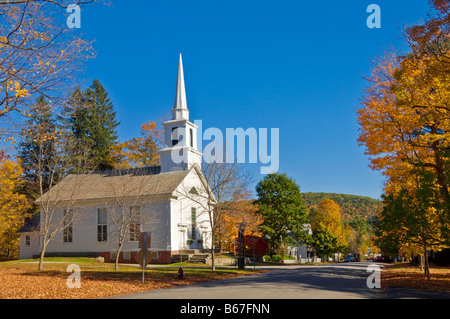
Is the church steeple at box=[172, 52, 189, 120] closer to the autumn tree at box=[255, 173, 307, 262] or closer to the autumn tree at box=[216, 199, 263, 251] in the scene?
the autumn tree at box=[216, 199, 263, 251]

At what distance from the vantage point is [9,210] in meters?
43.2

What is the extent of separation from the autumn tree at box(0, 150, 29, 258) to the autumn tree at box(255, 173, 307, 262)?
26644 millimetres

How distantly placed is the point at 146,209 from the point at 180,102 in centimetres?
1229

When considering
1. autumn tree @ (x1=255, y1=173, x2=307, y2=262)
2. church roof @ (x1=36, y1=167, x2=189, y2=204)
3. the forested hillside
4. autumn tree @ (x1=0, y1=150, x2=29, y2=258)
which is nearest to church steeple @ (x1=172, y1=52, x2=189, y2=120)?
church roof @ (x1=36, y1=167, x2=189, y2=204)

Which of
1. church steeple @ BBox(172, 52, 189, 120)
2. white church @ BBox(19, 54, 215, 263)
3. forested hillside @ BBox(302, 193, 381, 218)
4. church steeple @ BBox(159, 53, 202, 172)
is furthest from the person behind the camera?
forested hillside @ BBox(302, 193, 381, 218)

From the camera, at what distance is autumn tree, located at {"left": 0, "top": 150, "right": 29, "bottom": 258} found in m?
41.9

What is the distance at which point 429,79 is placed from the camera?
57.9 ft

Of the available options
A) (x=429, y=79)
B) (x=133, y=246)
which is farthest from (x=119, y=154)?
(x=429, y=79)

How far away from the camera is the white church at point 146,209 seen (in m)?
35.8

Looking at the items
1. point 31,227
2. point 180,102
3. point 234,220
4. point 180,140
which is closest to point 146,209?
point 180,140

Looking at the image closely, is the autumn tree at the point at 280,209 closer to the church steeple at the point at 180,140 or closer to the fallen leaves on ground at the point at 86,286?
the church steeple at the point at 180,140

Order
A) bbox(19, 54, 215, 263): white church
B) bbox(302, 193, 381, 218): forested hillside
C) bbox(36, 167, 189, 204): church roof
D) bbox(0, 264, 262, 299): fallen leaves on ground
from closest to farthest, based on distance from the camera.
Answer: bbox(0, 264, 262, 299): fallen leaves on ground, bbox(19, 54, 215, 263): white church, bbox(36, 167, 189, 204): church roof, bbox(302, 193, 381, 218): forested hillside

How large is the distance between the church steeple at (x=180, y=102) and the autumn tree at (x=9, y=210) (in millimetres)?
17796

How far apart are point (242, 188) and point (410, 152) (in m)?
12.2
